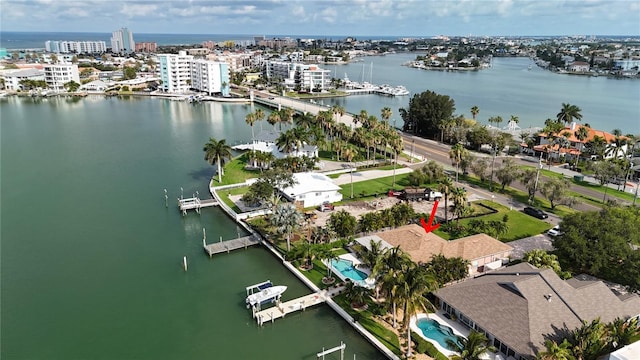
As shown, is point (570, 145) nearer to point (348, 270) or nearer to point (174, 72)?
point (348, 270)

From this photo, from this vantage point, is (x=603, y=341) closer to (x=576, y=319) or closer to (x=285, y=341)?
(x=576, y=319)

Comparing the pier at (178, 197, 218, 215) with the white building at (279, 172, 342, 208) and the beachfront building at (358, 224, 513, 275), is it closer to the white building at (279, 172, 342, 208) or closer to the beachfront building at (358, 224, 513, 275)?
the white building at (279, 172, 342, 208)

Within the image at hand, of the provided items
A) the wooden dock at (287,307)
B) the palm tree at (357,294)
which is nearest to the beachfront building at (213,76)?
the wooden dock at (287,307)

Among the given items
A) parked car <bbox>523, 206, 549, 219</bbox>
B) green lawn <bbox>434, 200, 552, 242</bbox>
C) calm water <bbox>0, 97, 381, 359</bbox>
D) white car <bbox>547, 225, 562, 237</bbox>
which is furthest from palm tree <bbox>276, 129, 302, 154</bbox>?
white car <bbox>547, 225, 562, 237</bbox>

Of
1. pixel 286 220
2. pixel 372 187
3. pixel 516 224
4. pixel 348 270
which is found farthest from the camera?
pixel 372 187

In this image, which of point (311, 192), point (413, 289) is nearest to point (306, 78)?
point (311, 192)

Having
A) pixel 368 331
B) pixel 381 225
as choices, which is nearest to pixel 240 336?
pixel 368 331

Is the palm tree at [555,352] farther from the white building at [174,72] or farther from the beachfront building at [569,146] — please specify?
the white building at [174,72]
